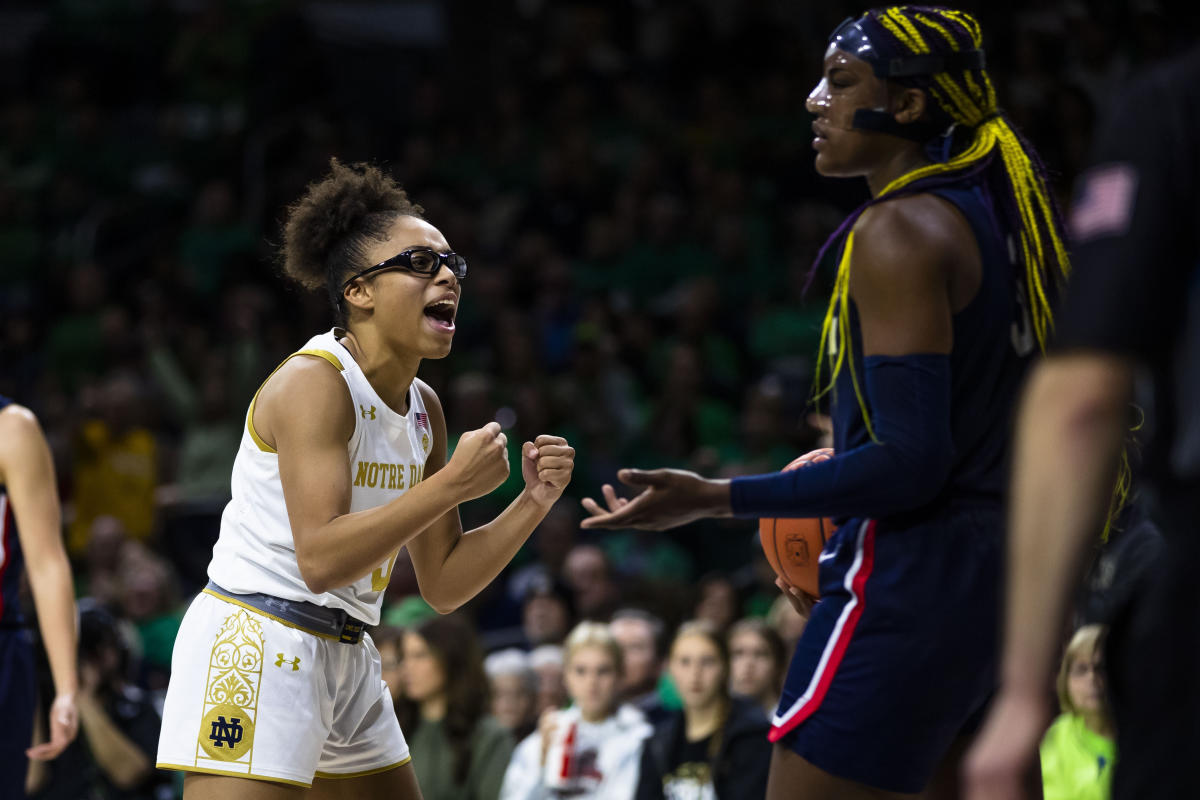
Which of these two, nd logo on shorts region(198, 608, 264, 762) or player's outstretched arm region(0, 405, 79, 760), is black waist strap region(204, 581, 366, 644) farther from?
player's outstretched arm region(0, 405, 79, 760)

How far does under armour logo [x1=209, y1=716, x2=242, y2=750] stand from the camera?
3.10 meters

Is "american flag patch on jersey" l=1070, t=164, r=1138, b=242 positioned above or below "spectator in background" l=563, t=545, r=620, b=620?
above

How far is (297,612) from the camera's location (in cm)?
321

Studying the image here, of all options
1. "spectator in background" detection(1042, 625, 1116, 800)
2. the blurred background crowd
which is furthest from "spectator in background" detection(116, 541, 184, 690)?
"spectator in background" detection(1042, 625, 1116, 800)

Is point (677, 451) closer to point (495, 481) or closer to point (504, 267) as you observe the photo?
point (504, 267)

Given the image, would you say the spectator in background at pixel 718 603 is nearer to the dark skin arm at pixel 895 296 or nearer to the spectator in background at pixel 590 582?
the spectator in background at pixel 590 582

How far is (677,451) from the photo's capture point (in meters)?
8.24

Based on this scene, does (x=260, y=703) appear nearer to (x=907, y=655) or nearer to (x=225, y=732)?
(x=225, y=732)

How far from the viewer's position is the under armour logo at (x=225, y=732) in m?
3.10

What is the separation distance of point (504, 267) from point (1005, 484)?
7.44 metres

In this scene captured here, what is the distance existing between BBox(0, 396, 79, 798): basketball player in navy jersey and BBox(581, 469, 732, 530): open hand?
2162mm

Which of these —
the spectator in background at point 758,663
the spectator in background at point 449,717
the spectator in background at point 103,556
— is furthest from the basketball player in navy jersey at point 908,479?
the spectator in background at point 103,556

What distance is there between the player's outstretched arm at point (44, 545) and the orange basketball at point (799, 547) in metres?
2.13

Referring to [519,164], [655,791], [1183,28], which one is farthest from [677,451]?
[1183,28]
